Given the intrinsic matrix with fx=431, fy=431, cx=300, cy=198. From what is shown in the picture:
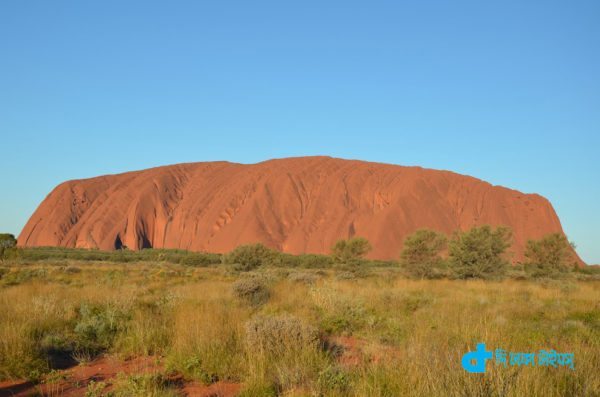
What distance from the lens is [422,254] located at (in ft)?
83.7

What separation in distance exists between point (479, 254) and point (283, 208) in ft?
141

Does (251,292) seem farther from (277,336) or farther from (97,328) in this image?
(277,336)

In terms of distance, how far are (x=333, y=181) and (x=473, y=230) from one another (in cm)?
4309

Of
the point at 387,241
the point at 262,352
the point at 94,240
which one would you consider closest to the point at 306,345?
the point at 262,352

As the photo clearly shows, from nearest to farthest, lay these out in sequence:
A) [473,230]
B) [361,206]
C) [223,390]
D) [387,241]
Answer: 1. [223,390]
2. [473,230]
3. [387,241]
4. [361,206]

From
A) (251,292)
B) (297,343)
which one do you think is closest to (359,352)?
(297,343)

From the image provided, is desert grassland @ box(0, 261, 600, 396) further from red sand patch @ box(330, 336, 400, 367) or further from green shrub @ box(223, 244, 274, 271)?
green shrub @ box(223, 244, 274, 271)

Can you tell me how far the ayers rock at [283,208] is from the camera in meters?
59.5

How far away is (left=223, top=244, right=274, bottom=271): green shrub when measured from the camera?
28.8 meters

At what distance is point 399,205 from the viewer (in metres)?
59.1

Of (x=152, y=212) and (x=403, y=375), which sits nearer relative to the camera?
(x=403, y=375)

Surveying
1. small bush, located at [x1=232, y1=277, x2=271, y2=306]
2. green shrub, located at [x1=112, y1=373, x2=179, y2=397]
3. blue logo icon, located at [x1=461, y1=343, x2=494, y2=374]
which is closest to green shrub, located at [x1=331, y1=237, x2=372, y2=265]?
small bush, located at [x1=232, y1=277, x2=271, y2=306]

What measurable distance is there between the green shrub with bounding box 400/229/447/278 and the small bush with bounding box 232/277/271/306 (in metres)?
15.3

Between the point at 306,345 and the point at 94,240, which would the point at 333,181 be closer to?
the point at 94,240
